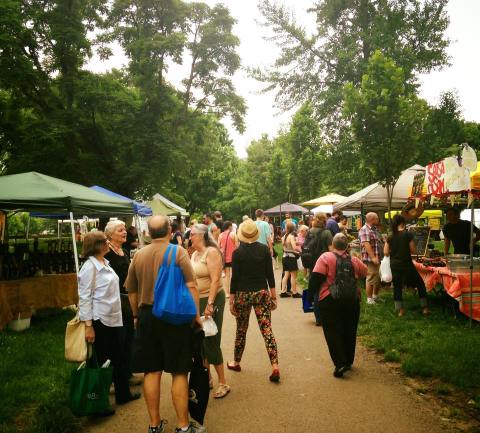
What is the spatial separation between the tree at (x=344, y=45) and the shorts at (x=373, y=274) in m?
15.5

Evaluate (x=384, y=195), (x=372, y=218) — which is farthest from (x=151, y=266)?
(x=384, y=195)

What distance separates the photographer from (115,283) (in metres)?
4.23

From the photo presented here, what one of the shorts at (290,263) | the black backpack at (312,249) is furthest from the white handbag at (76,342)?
the shorts at (290,263)

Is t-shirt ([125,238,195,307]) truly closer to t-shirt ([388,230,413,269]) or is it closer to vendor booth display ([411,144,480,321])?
vendor booth display ([411,144,480,321])

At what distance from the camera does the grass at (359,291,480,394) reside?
16.2 ft

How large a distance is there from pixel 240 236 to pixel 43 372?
2970 millimetres

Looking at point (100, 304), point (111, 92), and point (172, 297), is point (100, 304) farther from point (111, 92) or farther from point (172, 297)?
point (111, 92)

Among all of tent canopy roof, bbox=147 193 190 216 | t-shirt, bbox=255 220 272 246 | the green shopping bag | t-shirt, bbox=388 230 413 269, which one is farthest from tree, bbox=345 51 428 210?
tent canopy roof, bbox=147 193 190 216

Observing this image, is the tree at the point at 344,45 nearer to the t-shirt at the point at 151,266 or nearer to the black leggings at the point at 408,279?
the black leggings at the point at 408,279

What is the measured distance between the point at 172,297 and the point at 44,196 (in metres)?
4.89

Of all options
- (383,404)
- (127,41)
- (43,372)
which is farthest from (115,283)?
(127,41)

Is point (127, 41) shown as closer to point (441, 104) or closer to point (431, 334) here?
point (441, 104)

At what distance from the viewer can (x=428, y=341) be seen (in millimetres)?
6066

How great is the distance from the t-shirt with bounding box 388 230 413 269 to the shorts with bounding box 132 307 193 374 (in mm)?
5476
